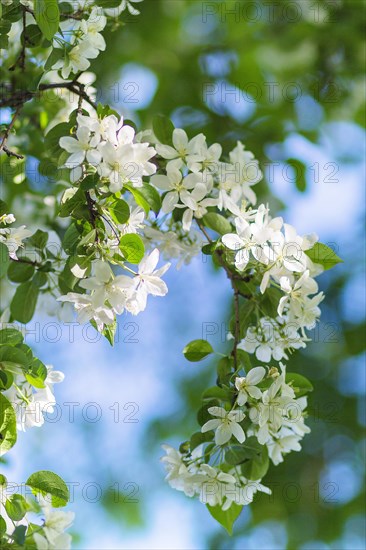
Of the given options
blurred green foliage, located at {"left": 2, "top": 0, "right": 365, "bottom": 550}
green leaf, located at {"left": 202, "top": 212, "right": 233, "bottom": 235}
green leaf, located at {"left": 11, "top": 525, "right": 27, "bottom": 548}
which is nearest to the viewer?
green leaf, located at {"left": 11, "top": 525, "right": 27, "bottom": 548}

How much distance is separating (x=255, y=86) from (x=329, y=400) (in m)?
1.30

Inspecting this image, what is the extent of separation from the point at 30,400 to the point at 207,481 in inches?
12.0

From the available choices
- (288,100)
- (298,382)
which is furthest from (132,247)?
(288,100)

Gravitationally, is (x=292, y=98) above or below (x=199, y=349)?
below

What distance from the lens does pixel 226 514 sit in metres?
1.27

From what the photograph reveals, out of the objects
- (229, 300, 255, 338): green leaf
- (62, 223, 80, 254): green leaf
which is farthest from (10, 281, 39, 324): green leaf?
(229, 300, 255, 338): green leaf

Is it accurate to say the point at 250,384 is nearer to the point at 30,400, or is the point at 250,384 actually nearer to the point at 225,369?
the point at 225,369

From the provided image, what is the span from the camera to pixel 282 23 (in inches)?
126

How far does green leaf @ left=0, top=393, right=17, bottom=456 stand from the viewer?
3.62 feet

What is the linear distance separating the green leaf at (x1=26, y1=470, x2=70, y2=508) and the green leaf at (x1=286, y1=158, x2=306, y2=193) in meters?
1.35

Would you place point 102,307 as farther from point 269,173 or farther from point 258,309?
point 269,173

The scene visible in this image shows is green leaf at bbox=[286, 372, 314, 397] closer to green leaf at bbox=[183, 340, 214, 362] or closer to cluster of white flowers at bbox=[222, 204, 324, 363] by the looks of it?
cluster of white flowers at bbox=[222, 204, 324, 363]

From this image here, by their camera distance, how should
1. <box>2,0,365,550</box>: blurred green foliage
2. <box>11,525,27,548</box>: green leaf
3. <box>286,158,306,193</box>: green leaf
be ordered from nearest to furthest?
<box>11,525,27,548</box>: green leaf < <box>286,158,306,193</box>: green leaf < <box>2,0,365,550</box>: blurred green foliage

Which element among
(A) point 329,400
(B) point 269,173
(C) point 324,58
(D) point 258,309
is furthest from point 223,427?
(C) point 324,58
